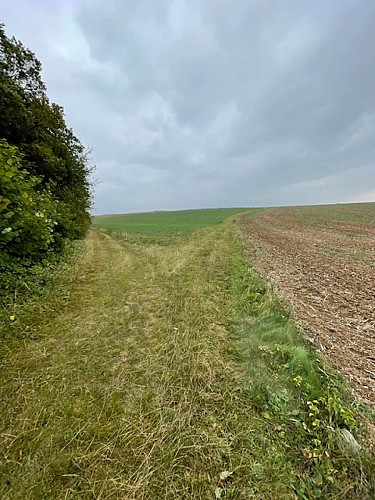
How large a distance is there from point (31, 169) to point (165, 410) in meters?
10.9

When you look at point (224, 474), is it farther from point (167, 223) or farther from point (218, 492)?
point (167, 223)

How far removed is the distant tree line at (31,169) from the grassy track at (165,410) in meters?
1.64

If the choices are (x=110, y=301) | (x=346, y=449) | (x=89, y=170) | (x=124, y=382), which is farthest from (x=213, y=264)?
(x=89, y=170)

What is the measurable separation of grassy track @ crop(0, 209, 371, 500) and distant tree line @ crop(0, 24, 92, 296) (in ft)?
5.37

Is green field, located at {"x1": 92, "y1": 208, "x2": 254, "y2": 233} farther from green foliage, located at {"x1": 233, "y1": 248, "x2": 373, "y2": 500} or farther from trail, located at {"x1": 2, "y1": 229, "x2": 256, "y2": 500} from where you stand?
green foliage, located at {"x1": 233, "y1": 248, "x2": 373, "y2": 500}

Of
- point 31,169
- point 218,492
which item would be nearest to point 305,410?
point 218,492

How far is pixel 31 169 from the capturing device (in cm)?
933

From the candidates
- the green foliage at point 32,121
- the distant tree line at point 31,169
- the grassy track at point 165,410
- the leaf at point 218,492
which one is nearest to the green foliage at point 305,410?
the grassy track at point 165,410

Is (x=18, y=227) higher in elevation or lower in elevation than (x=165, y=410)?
higher

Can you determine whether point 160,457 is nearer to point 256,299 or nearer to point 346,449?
point 346,449

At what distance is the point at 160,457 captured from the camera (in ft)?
6.12

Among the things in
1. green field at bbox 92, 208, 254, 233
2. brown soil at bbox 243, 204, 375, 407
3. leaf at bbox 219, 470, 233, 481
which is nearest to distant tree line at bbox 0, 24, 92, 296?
leaf at bbox 219, 470, 233, 481

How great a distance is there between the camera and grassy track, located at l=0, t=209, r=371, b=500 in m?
1.70

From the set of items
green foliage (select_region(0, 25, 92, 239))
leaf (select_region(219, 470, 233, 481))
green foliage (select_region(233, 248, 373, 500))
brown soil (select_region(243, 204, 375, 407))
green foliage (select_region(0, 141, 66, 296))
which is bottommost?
brown soil (select_region(243, 204, 375, 407))
